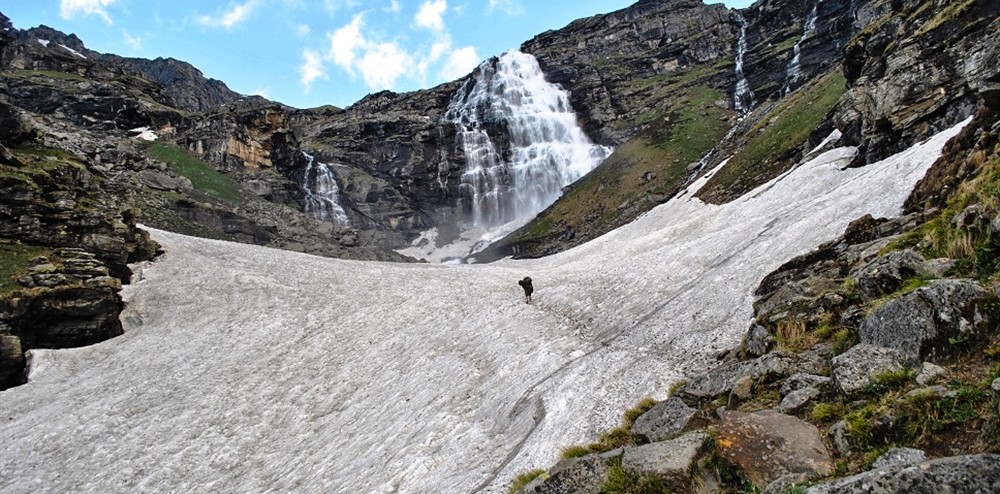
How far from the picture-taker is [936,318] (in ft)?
22.2

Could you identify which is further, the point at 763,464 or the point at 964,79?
the point at 964,79

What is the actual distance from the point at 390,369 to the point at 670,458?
17036 mm

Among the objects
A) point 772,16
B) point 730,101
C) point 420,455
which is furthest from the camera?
point 772,16

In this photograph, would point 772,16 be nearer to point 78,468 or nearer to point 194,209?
point 194,209

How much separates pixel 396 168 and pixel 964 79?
115288 millimetres

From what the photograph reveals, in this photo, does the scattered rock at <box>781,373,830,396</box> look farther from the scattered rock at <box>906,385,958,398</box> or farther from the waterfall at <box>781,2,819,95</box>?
the waterfall at <box>781,2,819,95</box>

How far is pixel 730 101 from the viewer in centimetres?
11319

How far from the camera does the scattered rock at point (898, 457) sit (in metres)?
5.07

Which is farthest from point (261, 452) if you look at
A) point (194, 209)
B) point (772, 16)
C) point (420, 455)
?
point (772, 16)

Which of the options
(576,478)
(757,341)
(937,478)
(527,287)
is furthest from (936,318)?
(527,287)

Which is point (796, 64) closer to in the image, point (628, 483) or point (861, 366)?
point (861, 366)

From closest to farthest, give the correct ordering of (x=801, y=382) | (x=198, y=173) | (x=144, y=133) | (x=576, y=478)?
(x=576, y=478), (x=801, y=382), (x=198, y=173), (x=144, y=133)

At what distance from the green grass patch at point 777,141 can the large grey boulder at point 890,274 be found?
4301cm

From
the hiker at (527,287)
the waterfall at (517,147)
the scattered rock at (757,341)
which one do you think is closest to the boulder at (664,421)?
the scattered rock at (757,341)
